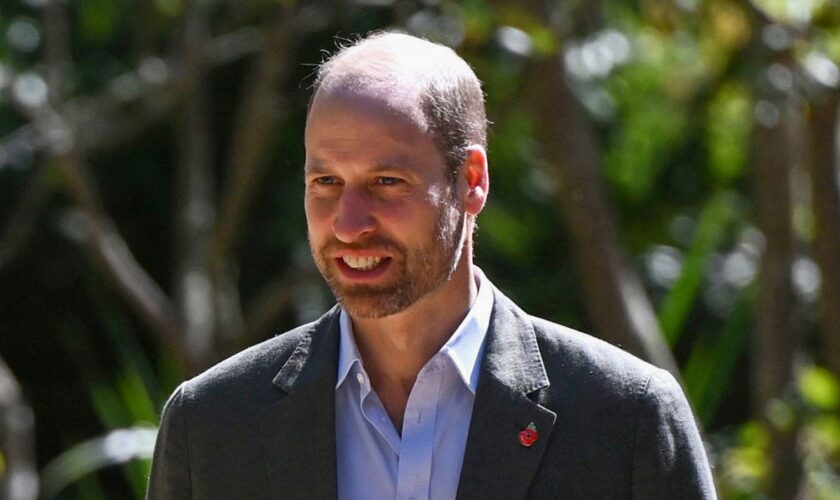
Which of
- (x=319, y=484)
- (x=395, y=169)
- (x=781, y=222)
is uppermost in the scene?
(x=395, y=169)

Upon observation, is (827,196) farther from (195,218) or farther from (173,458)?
(173,458)

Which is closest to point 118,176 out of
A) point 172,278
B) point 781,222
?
point 172,278

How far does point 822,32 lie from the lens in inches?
189

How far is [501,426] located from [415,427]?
0.40ft

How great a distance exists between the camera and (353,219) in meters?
2.16

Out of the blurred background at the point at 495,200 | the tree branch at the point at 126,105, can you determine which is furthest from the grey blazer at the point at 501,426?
the tree branch at the point at 126,105

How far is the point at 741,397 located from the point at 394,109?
18.7 ft

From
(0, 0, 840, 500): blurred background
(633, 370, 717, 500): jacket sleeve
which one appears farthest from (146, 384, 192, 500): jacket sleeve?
(0, 0, 840, 500): blurred background

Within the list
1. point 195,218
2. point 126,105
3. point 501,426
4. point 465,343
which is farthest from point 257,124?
point 501,426

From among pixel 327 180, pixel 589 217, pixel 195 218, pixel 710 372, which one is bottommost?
pixel 710 372

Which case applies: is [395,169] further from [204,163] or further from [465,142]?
[204,163]

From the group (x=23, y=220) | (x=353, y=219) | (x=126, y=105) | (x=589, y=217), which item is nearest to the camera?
(x=353, y=219)

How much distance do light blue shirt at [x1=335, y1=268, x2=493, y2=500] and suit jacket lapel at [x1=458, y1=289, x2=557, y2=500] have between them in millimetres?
24

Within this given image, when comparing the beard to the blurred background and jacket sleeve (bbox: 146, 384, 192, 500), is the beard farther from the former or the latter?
the blurred background
